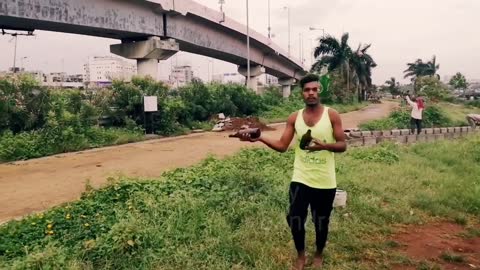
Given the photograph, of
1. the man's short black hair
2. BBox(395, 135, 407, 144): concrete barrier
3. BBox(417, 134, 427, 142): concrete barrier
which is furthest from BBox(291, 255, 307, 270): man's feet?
BBox(417, 134, 427, 142): concrete barrier

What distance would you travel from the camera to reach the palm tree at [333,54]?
128 feet

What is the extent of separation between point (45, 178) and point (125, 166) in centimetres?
169

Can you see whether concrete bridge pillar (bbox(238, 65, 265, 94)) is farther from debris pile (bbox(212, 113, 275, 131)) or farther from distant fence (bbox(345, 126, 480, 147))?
distant fence (bbox(345, 126, 480, 147))

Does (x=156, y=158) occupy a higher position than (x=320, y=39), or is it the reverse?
(x=320, y=39)

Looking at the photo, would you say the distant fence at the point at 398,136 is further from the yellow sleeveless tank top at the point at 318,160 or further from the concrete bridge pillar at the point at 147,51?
the concrete bridge pillar at the point at 147,51

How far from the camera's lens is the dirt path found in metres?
6.22

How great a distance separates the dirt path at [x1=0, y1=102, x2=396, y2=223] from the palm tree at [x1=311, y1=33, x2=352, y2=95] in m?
27.9

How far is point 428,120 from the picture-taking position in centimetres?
1728

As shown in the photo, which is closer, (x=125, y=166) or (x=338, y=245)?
(x=338, y=245)

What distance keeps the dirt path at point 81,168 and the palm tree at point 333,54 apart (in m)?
27.9

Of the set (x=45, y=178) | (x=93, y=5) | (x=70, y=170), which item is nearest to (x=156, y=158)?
(x=70, y=170)

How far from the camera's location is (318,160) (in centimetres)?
362

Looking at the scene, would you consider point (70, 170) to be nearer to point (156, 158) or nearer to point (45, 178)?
point (45, 178)

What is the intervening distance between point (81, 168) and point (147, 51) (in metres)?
11.4
